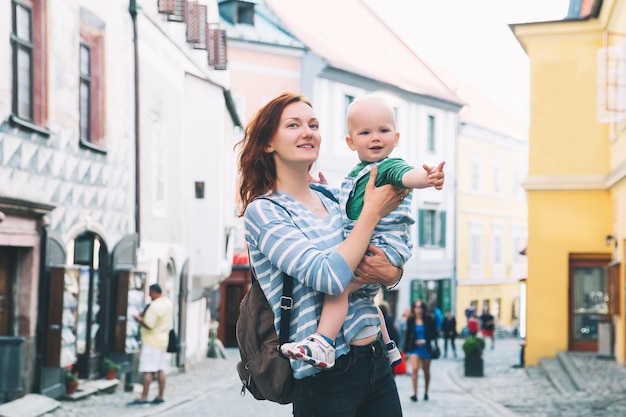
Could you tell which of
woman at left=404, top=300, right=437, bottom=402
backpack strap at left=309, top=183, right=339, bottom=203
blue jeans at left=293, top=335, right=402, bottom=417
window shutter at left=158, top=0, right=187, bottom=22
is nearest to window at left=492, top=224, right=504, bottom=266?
window shutter at left=158, top=0, right=187, bottom=22

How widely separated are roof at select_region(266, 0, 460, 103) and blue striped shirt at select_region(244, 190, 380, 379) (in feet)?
104

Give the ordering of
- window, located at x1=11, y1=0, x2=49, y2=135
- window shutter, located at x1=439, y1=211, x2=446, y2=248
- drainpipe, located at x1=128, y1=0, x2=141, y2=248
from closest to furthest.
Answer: window, located at x1=11, y1=0, x2=49, y2=135
drainpipe, located at x1=128, y1=0, x2=141, y2=248
window shutter, located at x1=439, y1=211, x2=446, y2=248

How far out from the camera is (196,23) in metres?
22.2

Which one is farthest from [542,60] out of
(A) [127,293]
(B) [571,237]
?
(A) [127,293]

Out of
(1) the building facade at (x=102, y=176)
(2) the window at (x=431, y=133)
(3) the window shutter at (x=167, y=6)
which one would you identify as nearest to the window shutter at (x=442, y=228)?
(2) the window at (x=431, y=133)

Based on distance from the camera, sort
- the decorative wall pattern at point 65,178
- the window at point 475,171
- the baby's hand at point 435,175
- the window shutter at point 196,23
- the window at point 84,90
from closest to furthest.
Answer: the baby's hand at point 435,175
the decorative wall pattern at point 65,178
the window at point 84,90
the window shutter at point 196,23
the window at point 475,171

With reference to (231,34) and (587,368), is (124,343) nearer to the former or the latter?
(587,368)

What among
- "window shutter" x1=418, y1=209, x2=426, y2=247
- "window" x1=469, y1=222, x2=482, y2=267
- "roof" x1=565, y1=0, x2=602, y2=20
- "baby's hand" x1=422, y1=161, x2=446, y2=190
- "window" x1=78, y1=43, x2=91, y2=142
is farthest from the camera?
→ "window" x1=469, y1=222, x2=482, y2=267

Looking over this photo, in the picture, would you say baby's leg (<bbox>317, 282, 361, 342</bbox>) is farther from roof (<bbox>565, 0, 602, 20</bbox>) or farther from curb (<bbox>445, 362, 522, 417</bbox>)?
roof (<bbox>565, 0, 602, 20</bbox>)

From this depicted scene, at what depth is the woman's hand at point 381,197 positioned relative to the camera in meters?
3.29

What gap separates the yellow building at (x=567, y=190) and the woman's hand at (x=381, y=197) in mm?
20461

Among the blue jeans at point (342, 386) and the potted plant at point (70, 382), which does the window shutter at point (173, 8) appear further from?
the blue jeans at point (342, 386)

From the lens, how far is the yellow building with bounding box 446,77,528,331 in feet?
151

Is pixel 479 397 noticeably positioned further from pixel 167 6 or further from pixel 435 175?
pixel 435 175
